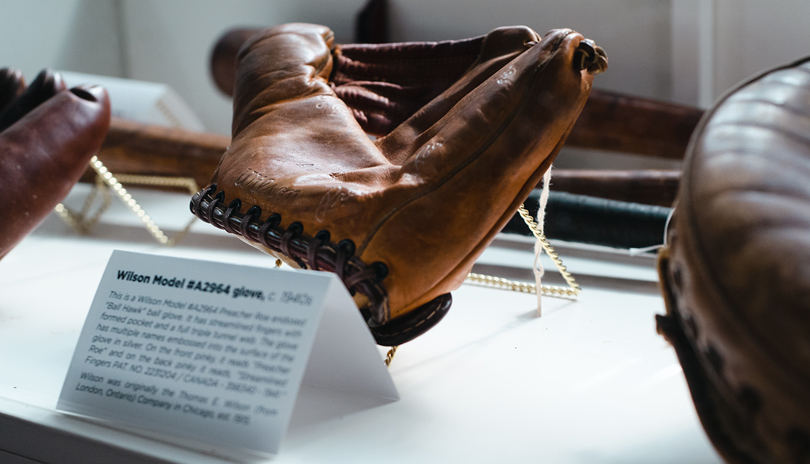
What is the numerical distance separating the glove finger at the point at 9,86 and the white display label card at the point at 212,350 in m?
0.84

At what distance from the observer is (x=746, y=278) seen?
351mm

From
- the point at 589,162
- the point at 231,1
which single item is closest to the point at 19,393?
the point at 589,162

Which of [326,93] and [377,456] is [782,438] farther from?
[326,93]

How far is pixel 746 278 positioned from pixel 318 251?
1.12 ft

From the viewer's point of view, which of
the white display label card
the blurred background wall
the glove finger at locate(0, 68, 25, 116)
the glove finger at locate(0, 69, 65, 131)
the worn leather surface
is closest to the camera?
the white display label card

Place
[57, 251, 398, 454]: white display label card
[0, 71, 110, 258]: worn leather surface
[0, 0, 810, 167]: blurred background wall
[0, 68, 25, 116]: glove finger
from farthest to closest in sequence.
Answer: [0, 0, 810, 167]: blurred background wall < [0, 68, 25, 116]: glove finger < [0, 71, 110, 258]: worn leather surface < [57, 251, 398, 454]: white display label card

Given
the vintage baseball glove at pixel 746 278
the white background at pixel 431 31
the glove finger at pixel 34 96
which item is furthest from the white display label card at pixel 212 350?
the white background at pixel 431 31

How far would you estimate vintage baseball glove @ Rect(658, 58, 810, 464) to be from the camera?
0.33m

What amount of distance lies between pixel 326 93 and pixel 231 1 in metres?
1.68

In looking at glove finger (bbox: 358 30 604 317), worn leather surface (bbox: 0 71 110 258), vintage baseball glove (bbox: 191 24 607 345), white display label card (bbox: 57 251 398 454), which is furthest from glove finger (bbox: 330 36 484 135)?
worn leather surface (bbox: 0 71 110 258)

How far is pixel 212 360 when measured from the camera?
0.53 m

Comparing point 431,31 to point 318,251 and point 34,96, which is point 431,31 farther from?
point 318,251

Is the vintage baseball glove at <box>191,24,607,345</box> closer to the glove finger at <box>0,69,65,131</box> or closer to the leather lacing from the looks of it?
the leather lacing

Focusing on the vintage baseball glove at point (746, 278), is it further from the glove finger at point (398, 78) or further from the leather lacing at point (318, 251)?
the glove finger at point (398, 78)
